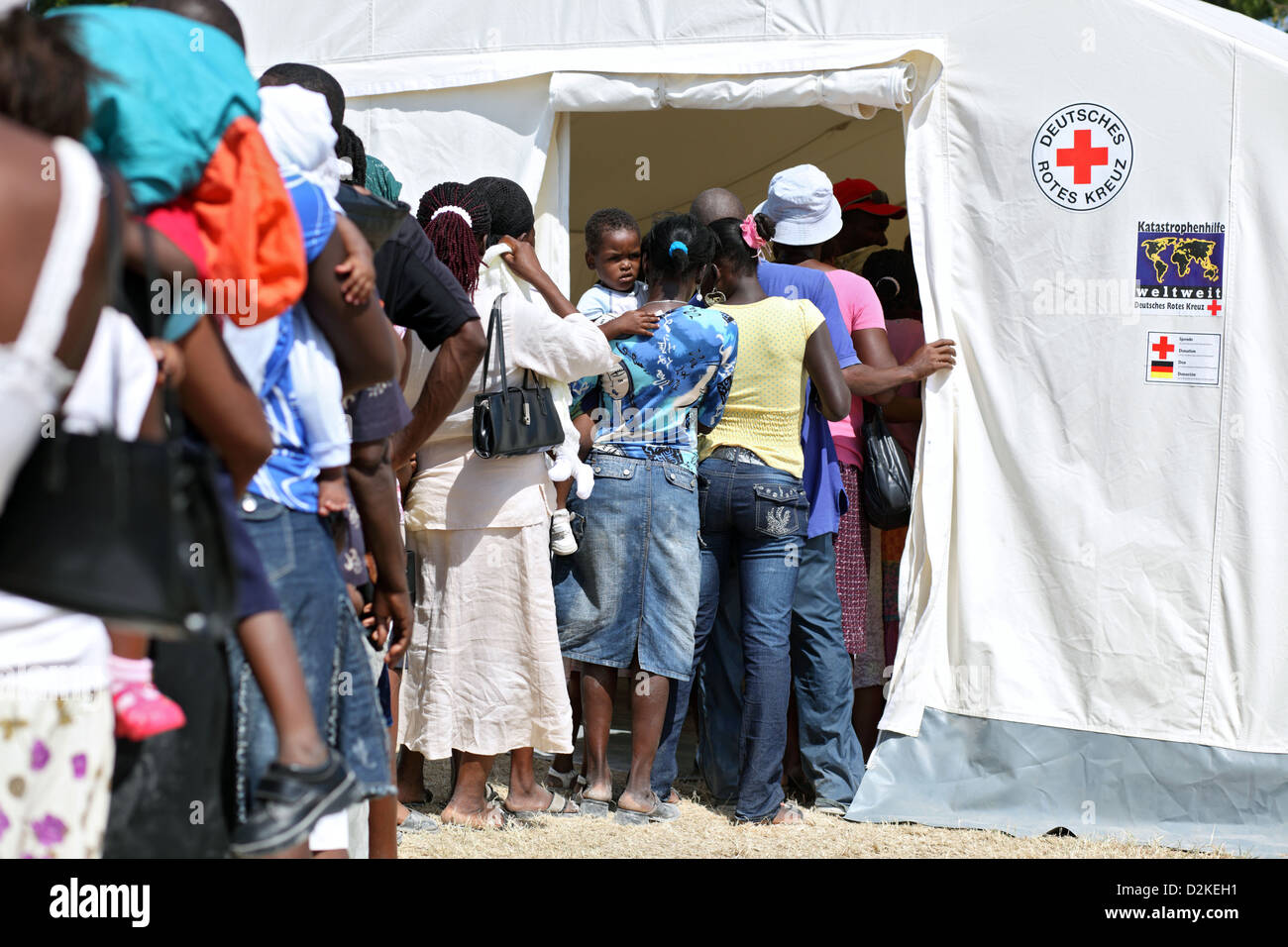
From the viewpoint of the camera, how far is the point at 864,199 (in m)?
5.53

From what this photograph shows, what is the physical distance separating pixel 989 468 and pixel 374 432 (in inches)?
104

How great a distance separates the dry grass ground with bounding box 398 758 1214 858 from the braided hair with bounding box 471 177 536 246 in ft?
5.91

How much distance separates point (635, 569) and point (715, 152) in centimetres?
429

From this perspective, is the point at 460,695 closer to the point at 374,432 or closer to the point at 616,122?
the point at 374,432

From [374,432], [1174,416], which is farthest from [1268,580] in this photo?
[374,432]

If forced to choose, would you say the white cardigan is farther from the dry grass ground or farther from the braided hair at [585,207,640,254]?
the dry grass ground

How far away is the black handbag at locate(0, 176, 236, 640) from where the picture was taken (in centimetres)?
143

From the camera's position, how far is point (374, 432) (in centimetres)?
239

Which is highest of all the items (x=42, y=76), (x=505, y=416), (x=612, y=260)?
(x=612, y=260)

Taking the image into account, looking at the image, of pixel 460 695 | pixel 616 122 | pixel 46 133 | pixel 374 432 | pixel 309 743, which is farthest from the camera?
A: pixel 616 122

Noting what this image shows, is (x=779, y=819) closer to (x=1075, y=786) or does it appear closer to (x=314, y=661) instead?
(x=1075, y=786)

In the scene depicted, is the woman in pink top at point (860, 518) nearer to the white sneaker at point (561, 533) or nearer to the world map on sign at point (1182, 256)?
the world map on sign at point (1182, 256)

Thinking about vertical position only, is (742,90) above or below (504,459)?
above

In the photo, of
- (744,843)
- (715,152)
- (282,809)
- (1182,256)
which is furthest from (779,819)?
(715,152)
